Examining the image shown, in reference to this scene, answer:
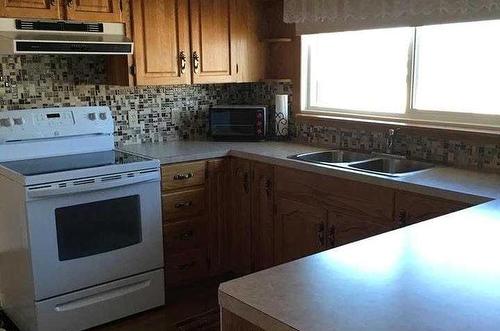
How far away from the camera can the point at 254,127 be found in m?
3.73

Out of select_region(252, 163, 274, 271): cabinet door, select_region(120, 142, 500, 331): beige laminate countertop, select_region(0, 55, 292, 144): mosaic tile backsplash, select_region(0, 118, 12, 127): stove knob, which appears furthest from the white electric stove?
select_region(120, 142, 500, 331): beige laminate countertop

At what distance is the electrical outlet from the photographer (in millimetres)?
3617

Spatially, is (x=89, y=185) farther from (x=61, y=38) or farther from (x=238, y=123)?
(x=238, y=123)

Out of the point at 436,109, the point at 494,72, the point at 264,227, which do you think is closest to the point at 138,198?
the point at 264,227

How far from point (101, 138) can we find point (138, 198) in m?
0.62

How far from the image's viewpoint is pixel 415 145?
10.0 ft

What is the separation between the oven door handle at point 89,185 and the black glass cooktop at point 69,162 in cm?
9

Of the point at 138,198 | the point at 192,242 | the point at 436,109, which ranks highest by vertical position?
the point at 436,109

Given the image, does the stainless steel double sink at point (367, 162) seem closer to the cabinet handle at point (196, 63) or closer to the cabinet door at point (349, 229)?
the cabinet door at point (349, 229)

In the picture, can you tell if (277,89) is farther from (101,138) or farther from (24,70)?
(24,70)

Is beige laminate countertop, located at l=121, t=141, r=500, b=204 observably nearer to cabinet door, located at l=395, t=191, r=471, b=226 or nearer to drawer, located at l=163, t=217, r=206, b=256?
cabinet door, located at l=395, t=191, r=471, b=226

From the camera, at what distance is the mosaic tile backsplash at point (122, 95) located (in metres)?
3.17

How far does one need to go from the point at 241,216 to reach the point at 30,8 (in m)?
1.71

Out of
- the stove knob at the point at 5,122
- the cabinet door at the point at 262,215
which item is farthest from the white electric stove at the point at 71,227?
the cabinet door at the point at 262,215
